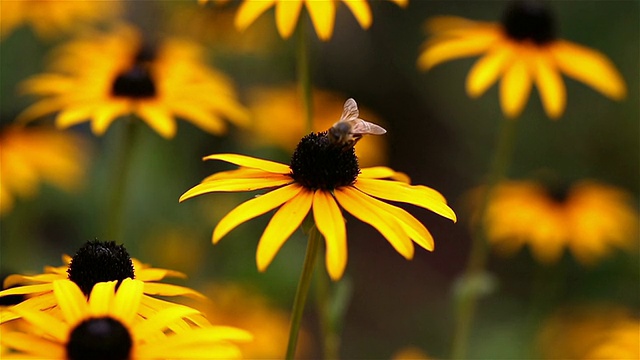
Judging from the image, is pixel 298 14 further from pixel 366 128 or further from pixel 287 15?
pixel 366 128

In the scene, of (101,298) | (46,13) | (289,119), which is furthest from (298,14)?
(289,119)

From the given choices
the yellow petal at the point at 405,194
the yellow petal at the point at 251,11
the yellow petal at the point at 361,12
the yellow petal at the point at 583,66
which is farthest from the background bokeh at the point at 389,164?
the yellow petal at the point at 405,194

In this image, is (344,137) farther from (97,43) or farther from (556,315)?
(556,315)

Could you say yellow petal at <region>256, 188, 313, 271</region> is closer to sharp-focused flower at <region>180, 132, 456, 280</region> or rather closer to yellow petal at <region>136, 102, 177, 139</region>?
sharp-focused flower at <region>180, 132, 456, 280</region>

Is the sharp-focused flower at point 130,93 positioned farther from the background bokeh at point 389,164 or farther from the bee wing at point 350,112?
the bee wing at point 350,112

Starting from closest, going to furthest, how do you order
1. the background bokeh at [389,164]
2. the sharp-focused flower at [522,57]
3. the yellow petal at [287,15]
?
the yellow petal at [287,15] → the sharp-focused flower at [522,57] → the background bokeh at [389,164]

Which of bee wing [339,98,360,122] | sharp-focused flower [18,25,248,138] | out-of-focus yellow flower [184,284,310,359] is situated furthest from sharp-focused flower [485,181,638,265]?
bee wing [339,98,360,122]
